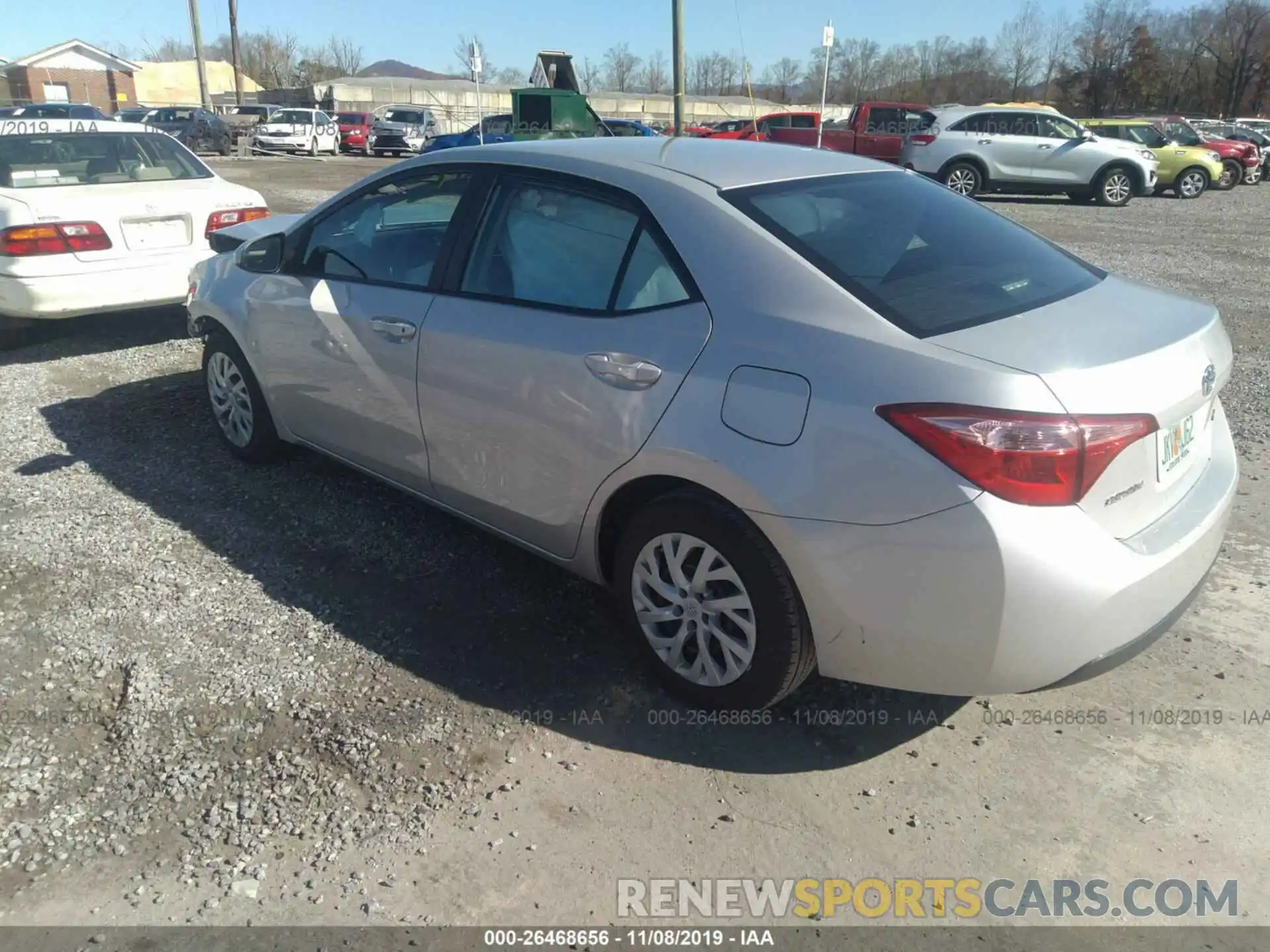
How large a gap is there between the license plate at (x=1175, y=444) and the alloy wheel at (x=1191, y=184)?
21438 millimetres

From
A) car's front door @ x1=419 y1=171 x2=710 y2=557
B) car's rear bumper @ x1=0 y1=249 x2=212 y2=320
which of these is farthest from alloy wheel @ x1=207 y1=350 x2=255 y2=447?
car's rear bumper @ x1=0 y1=249 x2=212 y2=320

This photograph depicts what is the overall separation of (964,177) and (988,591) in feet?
60.6

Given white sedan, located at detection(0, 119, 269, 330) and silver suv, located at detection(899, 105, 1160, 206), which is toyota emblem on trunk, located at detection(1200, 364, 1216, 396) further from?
silver suv, located at detection(899, 105, 1160, 206)

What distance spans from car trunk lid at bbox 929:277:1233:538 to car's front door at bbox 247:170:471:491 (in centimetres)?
204

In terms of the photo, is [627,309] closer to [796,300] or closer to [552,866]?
[796,300]

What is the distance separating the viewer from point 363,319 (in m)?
3.84

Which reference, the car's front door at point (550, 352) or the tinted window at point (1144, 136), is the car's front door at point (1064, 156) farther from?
the car's front door at point (550, 352)

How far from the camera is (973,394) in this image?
7.61 ft

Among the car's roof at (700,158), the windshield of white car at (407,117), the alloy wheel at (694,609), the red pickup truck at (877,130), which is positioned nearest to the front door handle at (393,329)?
the car's roof at (700,158)

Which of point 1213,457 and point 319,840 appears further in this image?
point 1213,457

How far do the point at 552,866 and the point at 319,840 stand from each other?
0.63 meters

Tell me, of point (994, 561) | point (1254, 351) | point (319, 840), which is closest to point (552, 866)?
point (319, 840)

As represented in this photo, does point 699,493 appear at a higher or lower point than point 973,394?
lower

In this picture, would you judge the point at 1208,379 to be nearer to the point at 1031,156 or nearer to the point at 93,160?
the point at 93,160
